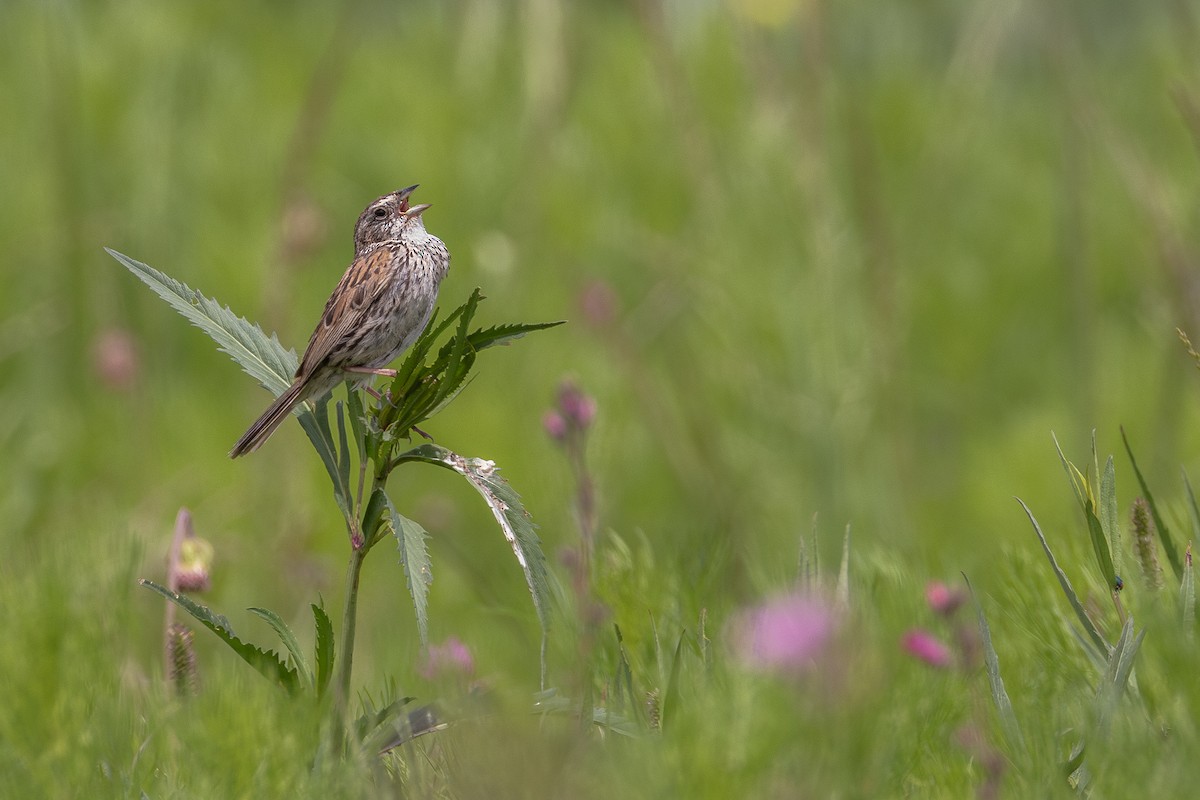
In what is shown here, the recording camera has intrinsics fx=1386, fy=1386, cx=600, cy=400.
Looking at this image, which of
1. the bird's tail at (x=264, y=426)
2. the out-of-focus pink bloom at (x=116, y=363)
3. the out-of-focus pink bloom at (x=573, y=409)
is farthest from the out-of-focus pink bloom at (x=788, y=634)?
the out-of-focus pink bloom at (x=116, y=363)

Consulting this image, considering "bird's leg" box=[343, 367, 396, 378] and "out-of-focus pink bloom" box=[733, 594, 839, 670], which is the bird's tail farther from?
"out-of-focus pink bloom" box=[733, 594, 839, 670]

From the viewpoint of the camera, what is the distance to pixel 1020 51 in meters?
3.29

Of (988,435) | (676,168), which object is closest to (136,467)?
(676,168)

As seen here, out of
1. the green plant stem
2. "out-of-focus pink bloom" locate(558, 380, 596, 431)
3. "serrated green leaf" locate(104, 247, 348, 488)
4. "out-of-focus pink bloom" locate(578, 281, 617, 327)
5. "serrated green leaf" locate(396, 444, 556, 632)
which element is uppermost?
"out-of-focus pink bloom" locate(578, 281, 617, 327)

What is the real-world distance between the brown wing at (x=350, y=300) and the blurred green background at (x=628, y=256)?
411 mm

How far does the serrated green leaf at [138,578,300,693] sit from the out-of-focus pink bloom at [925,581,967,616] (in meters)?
0.33

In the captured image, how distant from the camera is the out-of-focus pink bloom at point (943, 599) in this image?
72 cm

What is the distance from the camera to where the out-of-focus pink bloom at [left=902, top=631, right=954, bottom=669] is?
63 cm

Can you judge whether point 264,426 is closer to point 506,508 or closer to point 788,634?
point 506,508

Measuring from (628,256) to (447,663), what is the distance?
71.8 inches

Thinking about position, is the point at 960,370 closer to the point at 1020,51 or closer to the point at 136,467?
the point at 1020,51

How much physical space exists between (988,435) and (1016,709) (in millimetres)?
1930

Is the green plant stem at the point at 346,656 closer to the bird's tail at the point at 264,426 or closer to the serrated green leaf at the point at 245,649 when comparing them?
the serrated green leaf at the point at 245,649

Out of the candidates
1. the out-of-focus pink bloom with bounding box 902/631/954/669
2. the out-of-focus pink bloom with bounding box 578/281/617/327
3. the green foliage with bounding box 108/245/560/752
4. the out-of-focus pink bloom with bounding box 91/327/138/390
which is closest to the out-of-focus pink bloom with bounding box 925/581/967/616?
the out-of-focus pink bloom with bounding box 902/631/954/669
